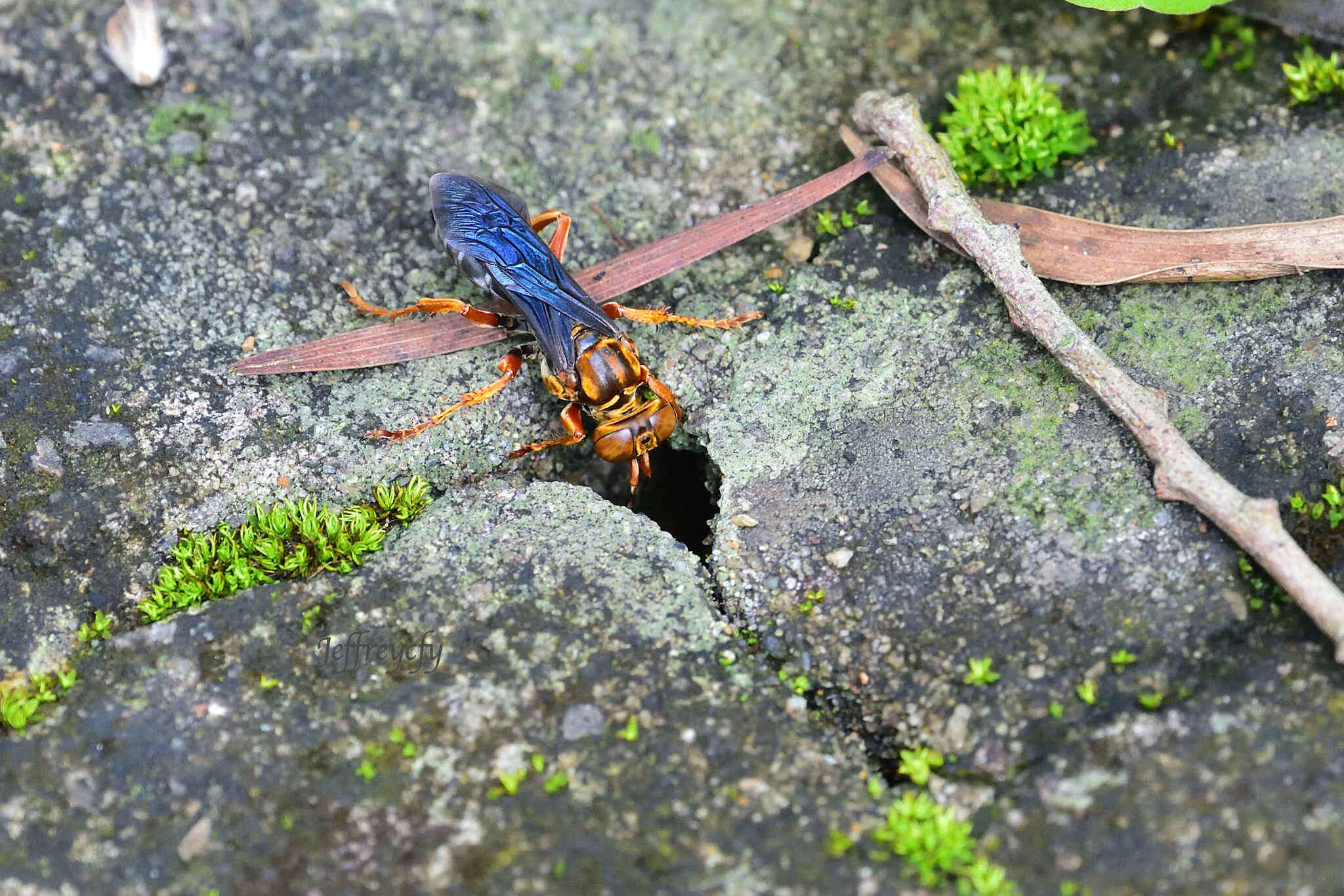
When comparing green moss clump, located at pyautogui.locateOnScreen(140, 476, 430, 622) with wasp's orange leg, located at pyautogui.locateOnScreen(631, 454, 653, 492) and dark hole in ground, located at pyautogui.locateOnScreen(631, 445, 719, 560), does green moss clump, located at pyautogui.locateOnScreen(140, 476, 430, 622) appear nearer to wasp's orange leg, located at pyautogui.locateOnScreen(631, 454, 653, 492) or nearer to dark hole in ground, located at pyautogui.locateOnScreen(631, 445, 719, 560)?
wasp's orange leg, located at pyautogui.locateOnScreen(631, 454, 653, 492)

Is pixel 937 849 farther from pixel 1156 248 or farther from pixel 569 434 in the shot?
pixel 1156 248

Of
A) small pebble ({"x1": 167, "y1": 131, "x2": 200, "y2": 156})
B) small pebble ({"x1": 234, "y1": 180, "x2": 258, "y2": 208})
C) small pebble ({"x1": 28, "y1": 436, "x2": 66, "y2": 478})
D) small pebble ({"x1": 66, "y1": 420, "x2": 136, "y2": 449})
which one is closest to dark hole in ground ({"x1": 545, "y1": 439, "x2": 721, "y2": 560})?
small pebble ({"x1": 66, "y1": 420, "x2": 136, "y2": 449})

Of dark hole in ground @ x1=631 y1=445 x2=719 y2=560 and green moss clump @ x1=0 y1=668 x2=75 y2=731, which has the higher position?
dark hole in ground @ x1=631 y1=445 x2=719 y2=560


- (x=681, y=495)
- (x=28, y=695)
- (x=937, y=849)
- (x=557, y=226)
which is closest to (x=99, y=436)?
(x=28, y=695)

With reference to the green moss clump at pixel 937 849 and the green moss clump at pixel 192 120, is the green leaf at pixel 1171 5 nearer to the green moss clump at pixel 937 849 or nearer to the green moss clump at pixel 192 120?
the green moss clump at pixel 937 849

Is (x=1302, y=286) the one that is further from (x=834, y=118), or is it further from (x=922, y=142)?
(x=834, y=118)

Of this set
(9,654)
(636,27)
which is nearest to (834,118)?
(636,27)
